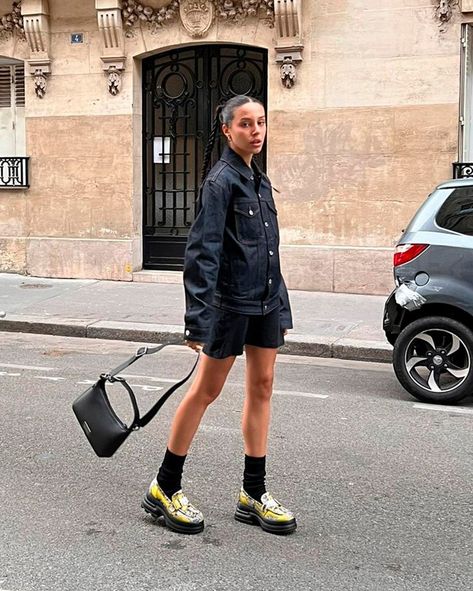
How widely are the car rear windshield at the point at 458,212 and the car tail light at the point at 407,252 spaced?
0.86ft

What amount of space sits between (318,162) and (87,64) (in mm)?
3987

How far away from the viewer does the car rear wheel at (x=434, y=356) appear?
6.80 metres

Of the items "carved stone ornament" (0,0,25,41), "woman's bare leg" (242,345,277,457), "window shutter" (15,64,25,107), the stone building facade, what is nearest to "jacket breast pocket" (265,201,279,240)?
"woman's bare leg" (242,345,277,457)

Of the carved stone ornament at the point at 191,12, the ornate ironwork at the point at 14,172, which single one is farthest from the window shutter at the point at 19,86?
the carved stone ornament at the point at 191,12

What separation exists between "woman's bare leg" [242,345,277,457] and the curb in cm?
452

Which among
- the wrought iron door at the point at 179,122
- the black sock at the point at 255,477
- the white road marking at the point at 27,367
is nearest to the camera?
the black sock at the point at 255,477

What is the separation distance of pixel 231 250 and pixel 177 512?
125 centimetres

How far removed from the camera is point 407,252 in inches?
278

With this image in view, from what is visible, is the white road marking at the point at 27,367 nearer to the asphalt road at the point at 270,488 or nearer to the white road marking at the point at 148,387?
the asphalt road at the point at 270,488

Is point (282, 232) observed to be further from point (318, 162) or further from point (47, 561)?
point (47, 561)

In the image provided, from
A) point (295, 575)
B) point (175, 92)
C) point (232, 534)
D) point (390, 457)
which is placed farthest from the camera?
point (175, 92)

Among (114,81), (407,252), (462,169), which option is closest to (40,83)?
(114,81)

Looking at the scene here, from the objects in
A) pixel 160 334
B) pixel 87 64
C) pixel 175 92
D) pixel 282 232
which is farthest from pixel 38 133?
pixel 160 334

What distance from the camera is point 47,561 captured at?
378 centimetres
